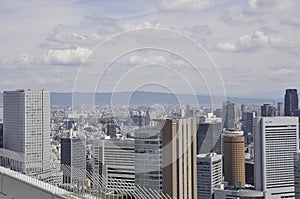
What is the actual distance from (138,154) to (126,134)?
1.07 ft

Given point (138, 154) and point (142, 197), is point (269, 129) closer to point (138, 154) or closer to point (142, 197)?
point (138, 154)

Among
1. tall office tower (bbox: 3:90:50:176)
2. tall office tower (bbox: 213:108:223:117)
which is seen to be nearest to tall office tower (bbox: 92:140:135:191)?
tall office tower (bbox: 213:108:223:117)

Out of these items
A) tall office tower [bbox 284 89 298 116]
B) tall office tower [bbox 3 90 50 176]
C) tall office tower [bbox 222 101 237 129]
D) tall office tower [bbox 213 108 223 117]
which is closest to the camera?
tall office tower [bbox 213 108 223 117]

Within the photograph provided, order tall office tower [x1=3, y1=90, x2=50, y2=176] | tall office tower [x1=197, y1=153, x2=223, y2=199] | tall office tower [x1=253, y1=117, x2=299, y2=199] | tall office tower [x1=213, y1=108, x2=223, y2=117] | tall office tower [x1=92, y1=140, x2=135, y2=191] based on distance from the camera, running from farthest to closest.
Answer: tall office tower [x1=253, y1=117, x2=299, y2=199], tall office tower [x1=3, y1=90, x2=50, y2=176], tall office tower [x1=197, y1=153, x2=223, y2=199], tall office tower [x1=92, y1=140, x2=135, y2=191], tall office tower [x1=213, y1=108, x2=223, y2=117]

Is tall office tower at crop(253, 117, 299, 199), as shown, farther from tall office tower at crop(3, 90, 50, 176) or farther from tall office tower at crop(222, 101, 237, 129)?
tall office tower at crop(3, 90, 50, 176)

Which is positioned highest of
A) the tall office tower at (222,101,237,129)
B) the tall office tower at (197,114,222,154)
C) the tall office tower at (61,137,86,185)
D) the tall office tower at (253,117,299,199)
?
the tall office tower at (222,101,237,129)

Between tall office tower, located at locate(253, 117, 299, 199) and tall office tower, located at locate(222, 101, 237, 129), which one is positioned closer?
tall office tower, located at locate(222, 101, 237, 129)

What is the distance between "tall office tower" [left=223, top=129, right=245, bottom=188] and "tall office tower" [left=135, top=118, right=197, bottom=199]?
130 inches

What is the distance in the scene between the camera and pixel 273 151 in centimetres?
1372

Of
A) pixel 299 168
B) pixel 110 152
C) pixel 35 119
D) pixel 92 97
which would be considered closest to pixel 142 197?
pixel 92 97

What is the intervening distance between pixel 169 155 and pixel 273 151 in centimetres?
932

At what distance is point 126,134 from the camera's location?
5172 millimetres

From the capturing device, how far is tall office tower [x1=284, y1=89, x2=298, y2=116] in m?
11.3

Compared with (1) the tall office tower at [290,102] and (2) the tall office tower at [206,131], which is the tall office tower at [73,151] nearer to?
(2) the tall office tower at [206,131]
